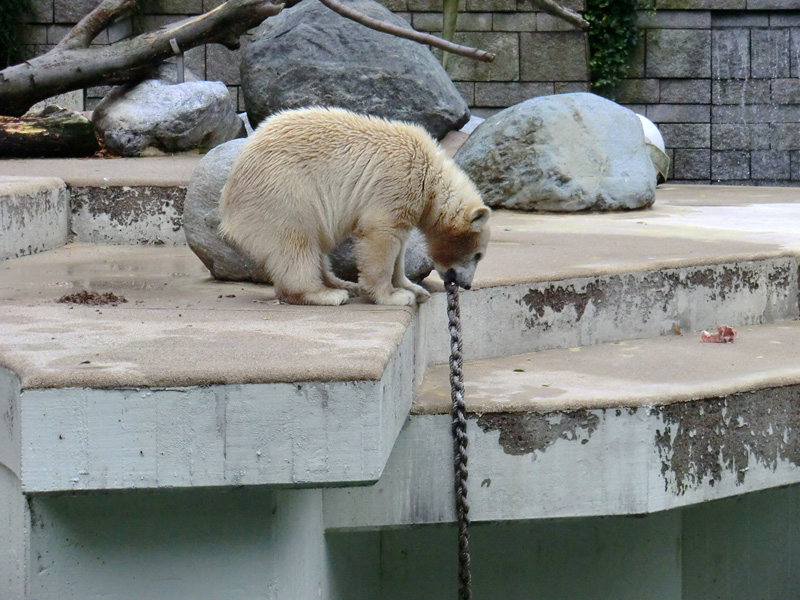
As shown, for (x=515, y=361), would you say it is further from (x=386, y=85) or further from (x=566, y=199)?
(x=386, y=85)

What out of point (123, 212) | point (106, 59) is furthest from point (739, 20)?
point (123, 212)

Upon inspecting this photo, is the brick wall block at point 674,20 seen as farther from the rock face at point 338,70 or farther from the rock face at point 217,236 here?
the rock face at point 217,236

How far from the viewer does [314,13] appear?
798 centimetres

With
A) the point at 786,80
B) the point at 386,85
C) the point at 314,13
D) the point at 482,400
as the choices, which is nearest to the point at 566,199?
the point at 386,85

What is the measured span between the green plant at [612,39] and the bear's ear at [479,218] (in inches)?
331

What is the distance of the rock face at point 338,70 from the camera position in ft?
25.5

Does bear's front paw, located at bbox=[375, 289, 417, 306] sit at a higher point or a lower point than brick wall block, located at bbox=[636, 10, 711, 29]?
lower

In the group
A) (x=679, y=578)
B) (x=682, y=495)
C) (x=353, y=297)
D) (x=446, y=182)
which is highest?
(x=446, y=182)

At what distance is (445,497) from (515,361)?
826 millimetres

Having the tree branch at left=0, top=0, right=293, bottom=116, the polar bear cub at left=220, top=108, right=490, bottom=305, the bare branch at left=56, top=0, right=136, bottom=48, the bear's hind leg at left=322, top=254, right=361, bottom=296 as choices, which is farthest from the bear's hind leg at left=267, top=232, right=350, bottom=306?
the bare branch at left=56, top=0, right=136, bottom=48

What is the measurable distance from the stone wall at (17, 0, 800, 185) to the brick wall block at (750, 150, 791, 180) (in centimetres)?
1

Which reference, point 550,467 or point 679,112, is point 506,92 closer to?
point 679,112

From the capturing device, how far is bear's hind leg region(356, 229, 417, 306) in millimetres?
3473

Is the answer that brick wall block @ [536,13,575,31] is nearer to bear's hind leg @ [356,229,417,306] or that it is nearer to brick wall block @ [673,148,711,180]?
brick wall block @ [673,148,711,180]
